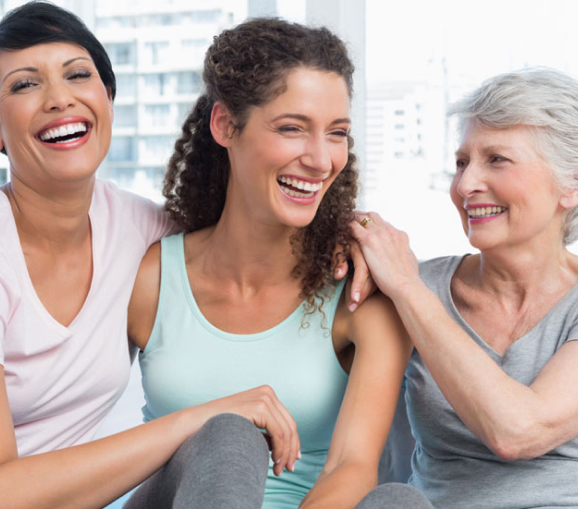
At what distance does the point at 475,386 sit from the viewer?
152 cm

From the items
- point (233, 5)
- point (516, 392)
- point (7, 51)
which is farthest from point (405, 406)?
point (233, 5)

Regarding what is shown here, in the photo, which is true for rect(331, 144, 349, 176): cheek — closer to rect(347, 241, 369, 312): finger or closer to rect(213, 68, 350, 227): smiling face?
rect(213, 68, 350, 227): smiling face

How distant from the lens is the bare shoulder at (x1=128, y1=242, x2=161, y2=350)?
186 centimetres

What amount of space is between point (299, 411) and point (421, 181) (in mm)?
2357

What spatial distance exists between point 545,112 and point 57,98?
Answer: 1.01m

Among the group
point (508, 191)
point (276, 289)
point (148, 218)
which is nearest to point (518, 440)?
point (508, 191)

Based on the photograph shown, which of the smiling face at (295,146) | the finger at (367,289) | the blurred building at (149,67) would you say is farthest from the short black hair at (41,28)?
the blurred building at (149,67)

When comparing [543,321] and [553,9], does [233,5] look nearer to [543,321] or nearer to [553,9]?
[553,9]

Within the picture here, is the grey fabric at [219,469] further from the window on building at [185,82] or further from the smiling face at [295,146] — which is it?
the window on building at [185,82]

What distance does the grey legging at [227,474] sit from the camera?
1.23 metres

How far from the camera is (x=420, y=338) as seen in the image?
1.60m

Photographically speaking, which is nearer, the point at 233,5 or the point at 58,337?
the point at 58,337

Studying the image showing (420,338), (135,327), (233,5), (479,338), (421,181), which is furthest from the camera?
(233,5)

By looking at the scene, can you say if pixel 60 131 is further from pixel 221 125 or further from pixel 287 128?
pixel 287 128
